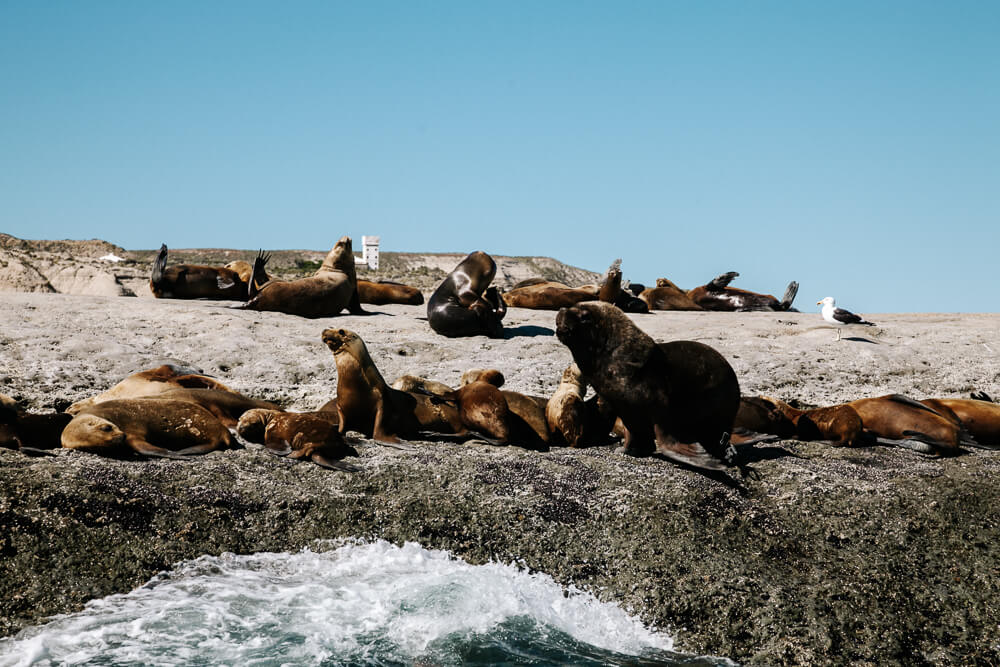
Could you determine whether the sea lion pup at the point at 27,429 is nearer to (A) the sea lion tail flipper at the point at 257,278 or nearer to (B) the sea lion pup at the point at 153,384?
(B) the sea lion pup at the point at 153,384

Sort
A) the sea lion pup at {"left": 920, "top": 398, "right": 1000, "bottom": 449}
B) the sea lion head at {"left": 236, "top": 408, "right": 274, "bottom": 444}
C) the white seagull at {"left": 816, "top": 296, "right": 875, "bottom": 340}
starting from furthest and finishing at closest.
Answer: the white seagull at {"left": 816, "top": 296, "right": 875, "bottom": 340} < the sea lion pup at {"left": 920, "top": 398, "right": 1000, "bottom": 449} < the sea lion head at {"left": 236, "top": 408, "right": 274, "bottom": 444}

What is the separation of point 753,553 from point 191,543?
3.36 m

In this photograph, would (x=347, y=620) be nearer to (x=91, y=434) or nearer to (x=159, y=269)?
(x=91, y=434)

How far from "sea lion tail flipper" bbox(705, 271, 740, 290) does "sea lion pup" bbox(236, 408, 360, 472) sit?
40.1 feet

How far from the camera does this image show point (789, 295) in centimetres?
1858

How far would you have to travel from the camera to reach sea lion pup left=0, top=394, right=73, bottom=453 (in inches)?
256

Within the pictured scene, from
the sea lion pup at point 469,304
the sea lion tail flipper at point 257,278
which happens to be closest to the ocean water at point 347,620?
the sea lion pup at point 469,304

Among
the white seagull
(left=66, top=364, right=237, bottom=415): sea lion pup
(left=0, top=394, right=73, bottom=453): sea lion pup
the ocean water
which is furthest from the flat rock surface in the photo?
the white seagull

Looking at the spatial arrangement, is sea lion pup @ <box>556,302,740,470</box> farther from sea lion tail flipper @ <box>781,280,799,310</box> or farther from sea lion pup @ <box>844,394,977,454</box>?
sea lion tail flipper @ <box>781,280,799,310</box>

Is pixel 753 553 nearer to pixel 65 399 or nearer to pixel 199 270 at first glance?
pixel 65 399

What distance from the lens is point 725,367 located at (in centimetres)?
725

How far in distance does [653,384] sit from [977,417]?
11.1 feet

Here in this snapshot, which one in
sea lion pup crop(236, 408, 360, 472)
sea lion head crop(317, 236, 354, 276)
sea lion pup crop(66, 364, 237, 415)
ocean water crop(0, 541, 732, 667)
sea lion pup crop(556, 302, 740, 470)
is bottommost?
ocean water crop(0, 541, 732, 667)

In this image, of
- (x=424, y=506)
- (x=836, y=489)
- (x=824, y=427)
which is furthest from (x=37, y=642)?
(x=824, y=427)
